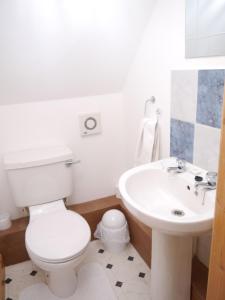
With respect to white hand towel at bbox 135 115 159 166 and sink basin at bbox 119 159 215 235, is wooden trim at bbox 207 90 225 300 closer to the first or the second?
sink basin at bbox 119 159 215 235

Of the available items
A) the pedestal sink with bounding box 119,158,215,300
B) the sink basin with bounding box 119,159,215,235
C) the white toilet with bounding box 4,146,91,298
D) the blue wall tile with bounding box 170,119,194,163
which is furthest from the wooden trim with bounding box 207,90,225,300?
the white toilet with bounding box 4,146,91,298

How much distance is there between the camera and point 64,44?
5.26 feet

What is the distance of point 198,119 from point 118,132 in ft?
3.17

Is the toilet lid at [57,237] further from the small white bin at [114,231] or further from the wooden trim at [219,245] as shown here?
the wooden trim at [219,245]

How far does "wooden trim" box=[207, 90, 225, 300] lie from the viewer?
0.70 metres

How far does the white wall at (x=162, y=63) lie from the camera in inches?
53.6

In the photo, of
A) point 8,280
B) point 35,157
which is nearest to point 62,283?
point 8,280

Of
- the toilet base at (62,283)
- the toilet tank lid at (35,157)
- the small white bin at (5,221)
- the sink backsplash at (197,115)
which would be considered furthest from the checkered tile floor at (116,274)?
the sink backsplash at (197,115)

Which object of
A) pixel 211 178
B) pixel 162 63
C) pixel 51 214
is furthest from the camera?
pixel 51 214

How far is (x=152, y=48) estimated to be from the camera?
5.36 feet

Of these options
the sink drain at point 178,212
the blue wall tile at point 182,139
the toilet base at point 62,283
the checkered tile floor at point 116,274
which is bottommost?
the checkered tile floor at point 116,274

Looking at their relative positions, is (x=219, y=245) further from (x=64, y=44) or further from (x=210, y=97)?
(x=64, y=44)

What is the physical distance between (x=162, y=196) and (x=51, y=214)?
766mm

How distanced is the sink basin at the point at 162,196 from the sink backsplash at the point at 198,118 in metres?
0.09
